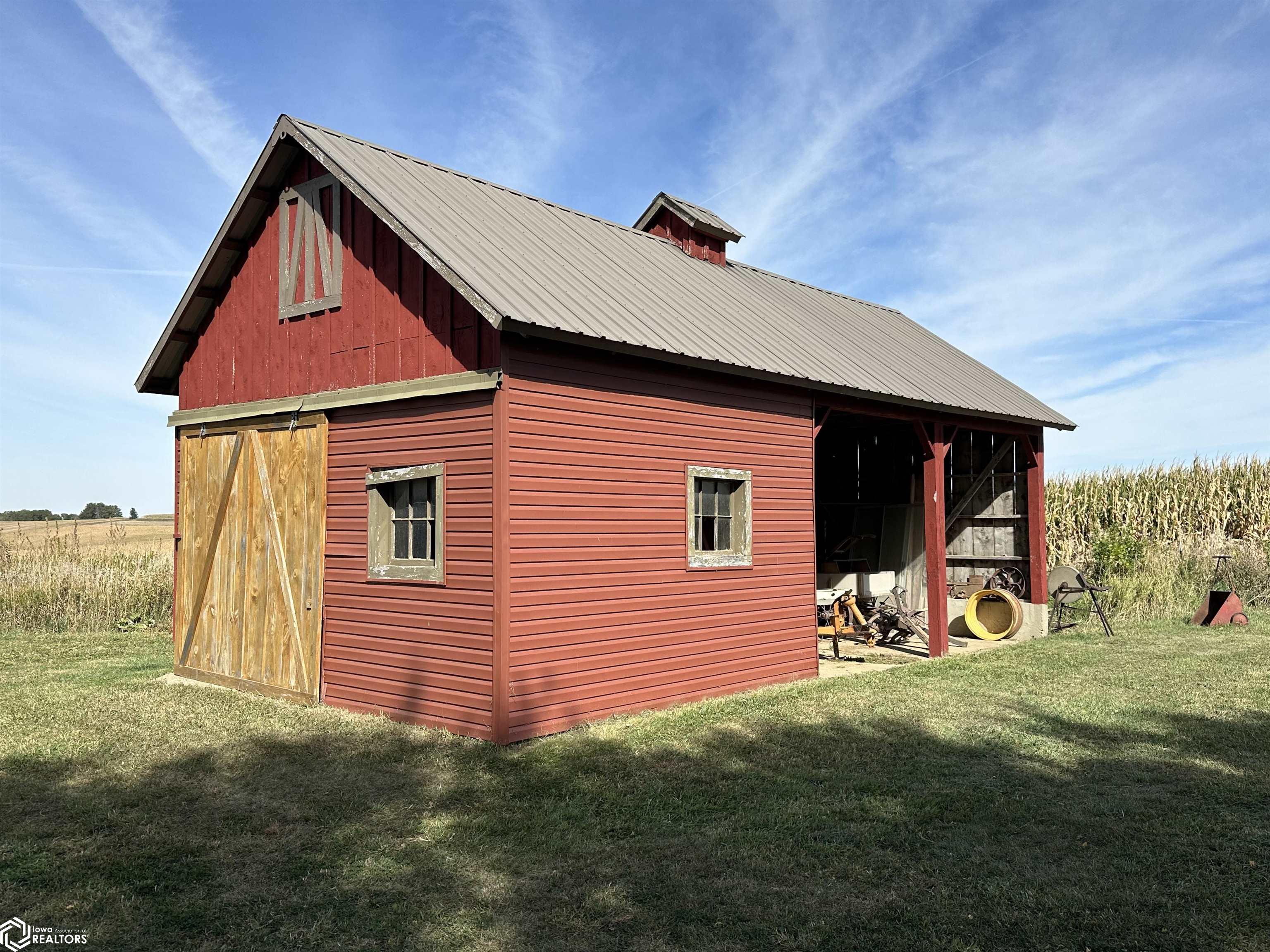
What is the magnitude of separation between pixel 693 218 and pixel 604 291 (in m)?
4.78

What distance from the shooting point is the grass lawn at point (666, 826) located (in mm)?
4910

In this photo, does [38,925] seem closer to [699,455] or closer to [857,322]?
[699,455]

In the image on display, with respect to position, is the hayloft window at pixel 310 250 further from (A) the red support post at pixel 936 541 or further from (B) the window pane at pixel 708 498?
(A) the red support post at pixel 936 541

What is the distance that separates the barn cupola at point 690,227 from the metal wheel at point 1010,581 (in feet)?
22.7

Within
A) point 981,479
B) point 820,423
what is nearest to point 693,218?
point 820,423

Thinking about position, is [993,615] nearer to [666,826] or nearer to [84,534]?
[666,826]

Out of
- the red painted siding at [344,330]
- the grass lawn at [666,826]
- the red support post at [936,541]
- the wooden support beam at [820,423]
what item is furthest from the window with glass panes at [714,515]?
the red support post at [936,541]

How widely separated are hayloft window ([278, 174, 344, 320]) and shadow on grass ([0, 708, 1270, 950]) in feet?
14.5

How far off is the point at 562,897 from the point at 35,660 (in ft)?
36.9

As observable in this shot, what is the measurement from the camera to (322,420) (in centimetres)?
1033

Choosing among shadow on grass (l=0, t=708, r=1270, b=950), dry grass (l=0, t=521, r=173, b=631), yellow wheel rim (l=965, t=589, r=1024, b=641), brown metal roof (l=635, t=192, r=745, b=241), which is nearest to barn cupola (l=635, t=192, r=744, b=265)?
brown metal roof (l=635, t=192, r=745, b=241)

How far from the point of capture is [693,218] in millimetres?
14758

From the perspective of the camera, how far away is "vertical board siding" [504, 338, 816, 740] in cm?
879

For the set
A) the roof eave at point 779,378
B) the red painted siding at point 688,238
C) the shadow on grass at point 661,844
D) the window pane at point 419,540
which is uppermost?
the red painted siding at point 688,238
